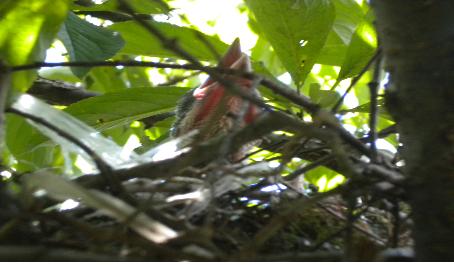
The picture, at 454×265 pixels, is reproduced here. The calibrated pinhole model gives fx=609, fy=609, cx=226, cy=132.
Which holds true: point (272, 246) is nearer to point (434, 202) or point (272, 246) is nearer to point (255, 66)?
point (434, 202)

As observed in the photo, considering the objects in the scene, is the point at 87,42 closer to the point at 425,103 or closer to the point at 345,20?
the point at 345,20

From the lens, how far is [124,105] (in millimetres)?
1348

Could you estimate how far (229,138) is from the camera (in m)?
0.67

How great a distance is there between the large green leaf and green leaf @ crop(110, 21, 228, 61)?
504mm

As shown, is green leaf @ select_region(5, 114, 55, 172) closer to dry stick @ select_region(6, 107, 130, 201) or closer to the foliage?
the foliage

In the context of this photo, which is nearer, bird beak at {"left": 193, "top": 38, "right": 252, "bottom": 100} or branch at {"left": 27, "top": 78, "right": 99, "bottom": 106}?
bird beak at {"left": 193, "top": 38, "right": 252, "bottom": 100}

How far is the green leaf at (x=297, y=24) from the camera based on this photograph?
3.93 ft

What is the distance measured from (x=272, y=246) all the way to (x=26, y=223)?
1.04 ft

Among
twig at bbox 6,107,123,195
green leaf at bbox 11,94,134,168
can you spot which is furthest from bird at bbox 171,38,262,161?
twig at bbox 6,107,123,195

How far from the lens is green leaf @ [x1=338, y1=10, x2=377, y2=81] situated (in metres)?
1.17

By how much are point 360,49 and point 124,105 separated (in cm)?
52

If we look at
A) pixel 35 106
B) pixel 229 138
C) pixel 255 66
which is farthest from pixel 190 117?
pixel 229 138

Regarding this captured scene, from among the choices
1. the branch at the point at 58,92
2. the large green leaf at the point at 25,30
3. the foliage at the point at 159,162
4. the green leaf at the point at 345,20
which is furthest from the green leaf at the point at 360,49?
the branch at the point at 58,92

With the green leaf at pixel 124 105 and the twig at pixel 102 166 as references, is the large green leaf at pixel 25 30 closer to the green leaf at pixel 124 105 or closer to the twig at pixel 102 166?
the twig at pixel 102 166
